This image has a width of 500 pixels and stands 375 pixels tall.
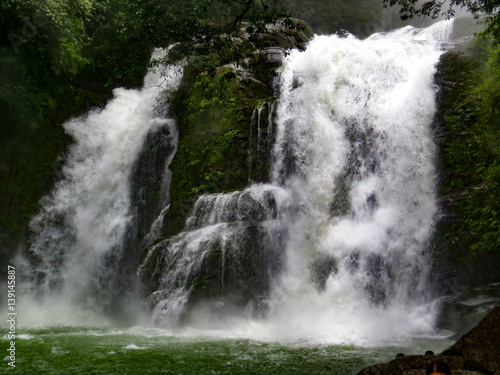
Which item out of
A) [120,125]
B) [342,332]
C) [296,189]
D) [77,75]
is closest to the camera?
[342,332]

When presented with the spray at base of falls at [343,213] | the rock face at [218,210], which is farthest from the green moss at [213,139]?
the spray at base of falls at [343,213]

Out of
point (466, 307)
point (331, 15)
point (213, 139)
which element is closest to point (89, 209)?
point (213, 139)

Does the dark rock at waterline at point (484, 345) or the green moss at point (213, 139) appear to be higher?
the green moss at point (213, 139)

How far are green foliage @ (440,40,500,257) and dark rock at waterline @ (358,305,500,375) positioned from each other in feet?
17.2

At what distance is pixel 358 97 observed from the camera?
48.2 feet

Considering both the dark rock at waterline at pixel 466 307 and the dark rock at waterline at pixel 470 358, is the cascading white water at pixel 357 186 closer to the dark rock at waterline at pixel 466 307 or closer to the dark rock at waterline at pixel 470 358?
the dark rock at waterline at pixel 466 307

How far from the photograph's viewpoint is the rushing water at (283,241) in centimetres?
855

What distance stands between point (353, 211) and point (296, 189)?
6.38 ft

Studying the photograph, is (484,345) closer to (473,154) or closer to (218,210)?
(473,154)

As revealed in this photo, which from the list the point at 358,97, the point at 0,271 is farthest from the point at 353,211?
the point at 0,271

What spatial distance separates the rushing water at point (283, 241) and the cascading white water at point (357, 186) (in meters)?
0.04

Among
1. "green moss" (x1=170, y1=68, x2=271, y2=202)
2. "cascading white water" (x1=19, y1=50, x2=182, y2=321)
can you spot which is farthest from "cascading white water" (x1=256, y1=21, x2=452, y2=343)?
"cascading white water" (x1=19, y1=50, x2=182, y2=321)

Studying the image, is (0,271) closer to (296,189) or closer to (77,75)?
(77,75)

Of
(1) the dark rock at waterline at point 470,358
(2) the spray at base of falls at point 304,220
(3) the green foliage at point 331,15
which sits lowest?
(1) the dark rock at waterline at point 470,358
